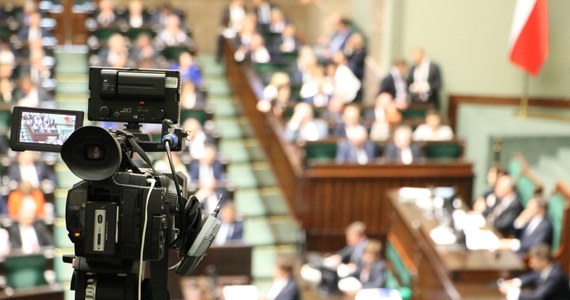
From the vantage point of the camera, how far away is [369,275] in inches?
315

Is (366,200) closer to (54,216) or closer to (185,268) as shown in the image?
(54,216)

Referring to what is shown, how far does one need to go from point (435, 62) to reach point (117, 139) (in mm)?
8941

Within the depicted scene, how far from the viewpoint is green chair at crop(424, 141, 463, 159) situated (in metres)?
9.77

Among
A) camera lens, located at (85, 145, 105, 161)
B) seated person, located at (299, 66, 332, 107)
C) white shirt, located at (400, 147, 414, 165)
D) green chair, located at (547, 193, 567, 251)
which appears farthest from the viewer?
seated person, located at (299, 66, 332, 107)

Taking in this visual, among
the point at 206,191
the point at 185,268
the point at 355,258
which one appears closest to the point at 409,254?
the point at 355,258

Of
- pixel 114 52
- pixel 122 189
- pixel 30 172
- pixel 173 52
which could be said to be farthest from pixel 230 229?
pixel 122 189

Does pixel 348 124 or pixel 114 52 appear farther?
pixel 114 52

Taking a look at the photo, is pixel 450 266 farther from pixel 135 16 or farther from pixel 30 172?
pixel 135 16

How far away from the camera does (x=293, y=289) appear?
7.68 metres

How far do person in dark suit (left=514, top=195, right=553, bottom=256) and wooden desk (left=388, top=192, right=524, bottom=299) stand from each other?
565 millimetres

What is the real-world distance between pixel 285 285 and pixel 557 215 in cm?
213

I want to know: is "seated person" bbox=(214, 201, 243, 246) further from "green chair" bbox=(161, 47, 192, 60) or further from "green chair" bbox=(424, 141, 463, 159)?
"green chair" bbox=(161, 47, 192, 60)

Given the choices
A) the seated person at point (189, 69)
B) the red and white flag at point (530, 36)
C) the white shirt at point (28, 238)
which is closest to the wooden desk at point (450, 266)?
the red and white flag at point (530, 36)

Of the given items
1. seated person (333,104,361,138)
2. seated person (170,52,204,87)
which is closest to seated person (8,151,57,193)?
seated person (170,52,204,87)
